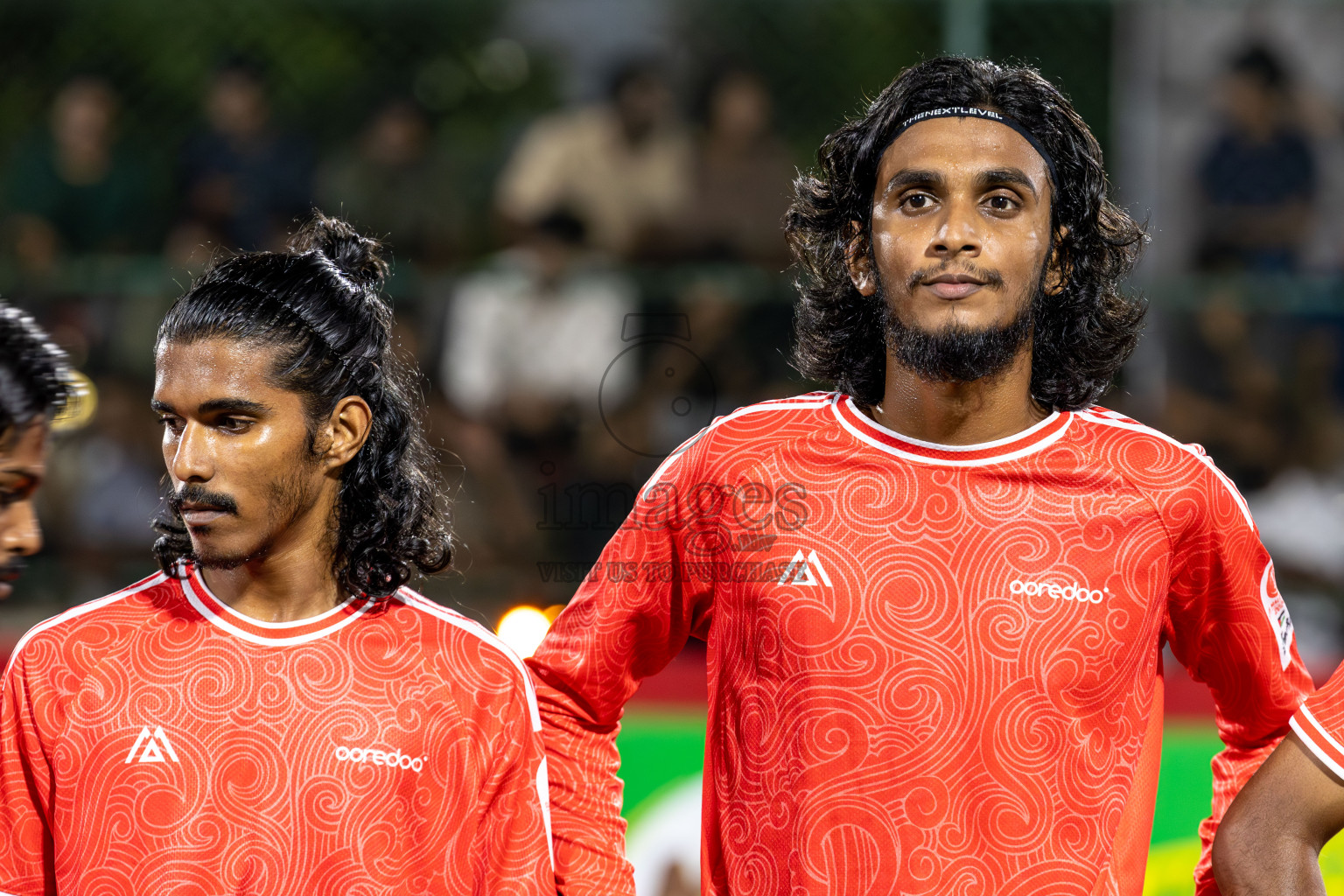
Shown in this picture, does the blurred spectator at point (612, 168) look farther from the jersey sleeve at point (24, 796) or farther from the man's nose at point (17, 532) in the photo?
the jersey sleeve at point (24, 796)

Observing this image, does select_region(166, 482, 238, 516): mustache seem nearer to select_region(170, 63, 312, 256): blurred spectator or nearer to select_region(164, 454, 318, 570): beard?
select_region(164, 454, 318, 570): beard

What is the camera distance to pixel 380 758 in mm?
2523

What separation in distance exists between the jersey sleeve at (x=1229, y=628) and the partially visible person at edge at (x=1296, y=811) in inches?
9.4

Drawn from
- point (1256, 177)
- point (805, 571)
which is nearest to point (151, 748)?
point (805, 571)

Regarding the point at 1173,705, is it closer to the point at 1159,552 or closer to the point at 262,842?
the point at 1159,552

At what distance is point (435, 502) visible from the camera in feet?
9.64

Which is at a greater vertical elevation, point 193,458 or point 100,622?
point 193,458

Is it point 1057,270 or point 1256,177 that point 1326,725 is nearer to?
point 1057,270

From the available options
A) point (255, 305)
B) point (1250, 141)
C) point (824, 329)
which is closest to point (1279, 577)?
point (1250, 141)

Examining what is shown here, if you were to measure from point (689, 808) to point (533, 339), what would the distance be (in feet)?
7.21

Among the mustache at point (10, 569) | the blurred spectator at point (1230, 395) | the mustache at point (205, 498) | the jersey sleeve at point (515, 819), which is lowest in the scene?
the blurred spectator at point (1230, 395)

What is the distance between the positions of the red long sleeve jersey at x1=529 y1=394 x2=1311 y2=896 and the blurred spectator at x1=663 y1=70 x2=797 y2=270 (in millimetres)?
3838

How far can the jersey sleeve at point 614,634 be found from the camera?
2.73 meters

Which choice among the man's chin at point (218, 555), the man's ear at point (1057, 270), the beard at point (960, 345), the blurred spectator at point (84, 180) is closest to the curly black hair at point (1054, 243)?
the man's ear at point (1057, 270)
